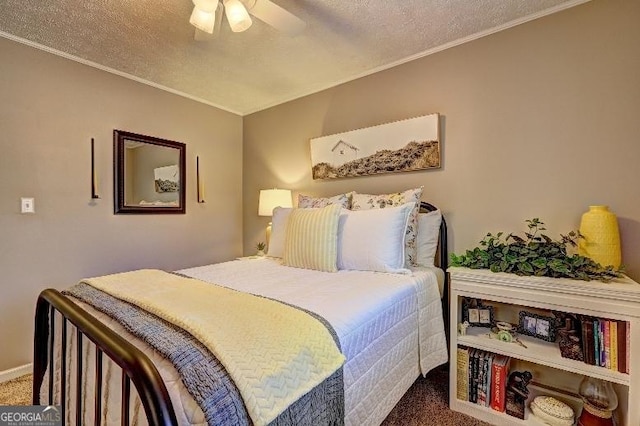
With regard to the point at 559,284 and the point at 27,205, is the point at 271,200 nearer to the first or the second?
the point at 27,205

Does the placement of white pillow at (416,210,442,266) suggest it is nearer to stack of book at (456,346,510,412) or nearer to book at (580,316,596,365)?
stack of book at (456,346,510,412)

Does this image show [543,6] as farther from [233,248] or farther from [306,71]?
[233,248]

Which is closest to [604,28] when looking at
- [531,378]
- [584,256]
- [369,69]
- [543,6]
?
[543,6]

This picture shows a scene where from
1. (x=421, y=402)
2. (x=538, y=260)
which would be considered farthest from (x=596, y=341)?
(x=421, y=402)

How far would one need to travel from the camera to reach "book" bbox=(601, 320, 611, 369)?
1340mm

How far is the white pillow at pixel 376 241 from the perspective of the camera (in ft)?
5.82

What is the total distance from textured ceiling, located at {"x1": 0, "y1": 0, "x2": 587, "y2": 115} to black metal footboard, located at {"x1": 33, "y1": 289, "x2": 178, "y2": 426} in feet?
5.59

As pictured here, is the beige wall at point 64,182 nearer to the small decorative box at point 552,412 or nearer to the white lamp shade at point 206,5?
the white lamp shade at point 206,5

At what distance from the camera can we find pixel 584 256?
1.54 metres

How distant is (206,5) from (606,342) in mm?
2387

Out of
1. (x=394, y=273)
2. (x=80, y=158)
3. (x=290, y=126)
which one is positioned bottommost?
(x=394, y=273)

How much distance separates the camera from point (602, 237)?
1.51 metres

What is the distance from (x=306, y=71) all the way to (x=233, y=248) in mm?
2126

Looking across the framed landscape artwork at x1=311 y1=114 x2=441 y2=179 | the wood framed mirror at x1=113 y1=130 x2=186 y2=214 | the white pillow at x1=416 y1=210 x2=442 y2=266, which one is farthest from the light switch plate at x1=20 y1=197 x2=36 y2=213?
the white pillow at x1=416 y1=210 x2=442 y2=266
